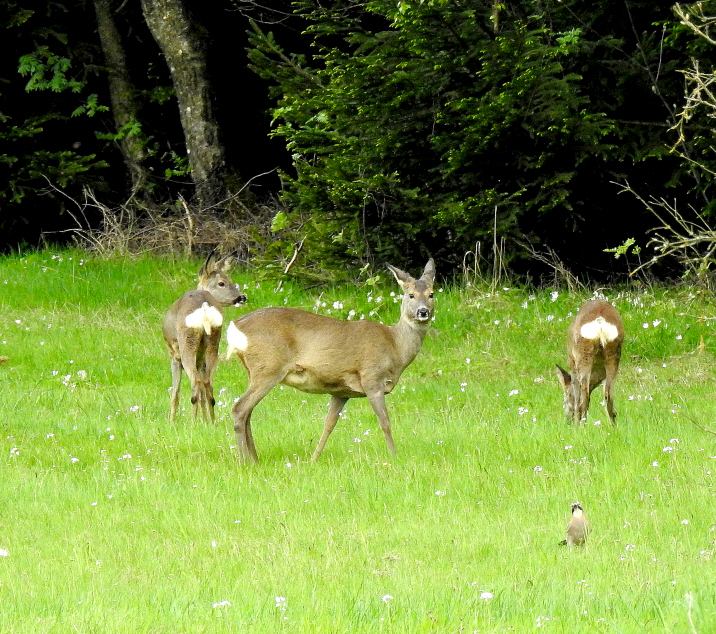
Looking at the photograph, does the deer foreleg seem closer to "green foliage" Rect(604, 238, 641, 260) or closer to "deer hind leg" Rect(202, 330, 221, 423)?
"deer hind leg" Rect(202, 330, 221, 423)

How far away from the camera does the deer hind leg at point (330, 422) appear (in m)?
7.96

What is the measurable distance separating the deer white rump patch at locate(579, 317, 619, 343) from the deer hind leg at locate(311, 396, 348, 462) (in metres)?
1.97

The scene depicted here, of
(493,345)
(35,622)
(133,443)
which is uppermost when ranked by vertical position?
(35,622)

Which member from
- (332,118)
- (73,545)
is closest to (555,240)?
(332,118)

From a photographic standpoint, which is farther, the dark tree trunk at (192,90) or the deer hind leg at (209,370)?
the dark tree trunk at (192,90)

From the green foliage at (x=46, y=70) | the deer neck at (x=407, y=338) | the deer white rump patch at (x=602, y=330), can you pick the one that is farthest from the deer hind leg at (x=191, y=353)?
the green foliage at (x=46, y=70)

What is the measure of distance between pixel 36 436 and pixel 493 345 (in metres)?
4.84

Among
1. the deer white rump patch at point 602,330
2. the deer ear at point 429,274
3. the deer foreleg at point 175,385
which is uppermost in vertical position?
the deer ear at point 429,274

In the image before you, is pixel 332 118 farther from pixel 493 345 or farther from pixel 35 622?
pixel 35 622

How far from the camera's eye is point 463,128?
13.0 meters

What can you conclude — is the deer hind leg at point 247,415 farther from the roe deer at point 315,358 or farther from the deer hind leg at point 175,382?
the deer hind leg at point 175,382

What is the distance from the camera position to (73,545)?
589 cm

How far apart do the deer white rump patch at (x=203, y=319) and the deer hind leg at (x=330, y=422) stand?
1.85 metres

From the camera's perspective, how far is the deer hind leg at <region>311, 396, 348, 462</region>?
7961 mm
